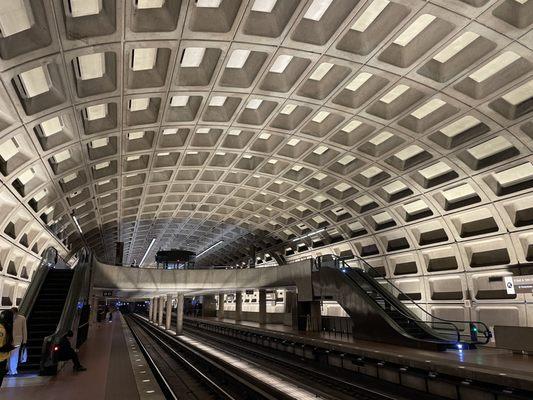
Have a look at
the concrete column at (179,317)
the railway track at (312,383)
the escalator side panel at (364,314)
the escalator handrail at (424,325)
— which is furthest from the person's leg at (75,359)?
the concrete column at (179,317)

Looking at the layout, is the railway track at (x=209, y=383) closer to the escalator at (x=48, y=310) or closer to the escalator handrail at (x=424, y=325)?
the escalator at (x=48, y=310)

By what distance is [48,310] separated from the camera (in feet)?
40.8

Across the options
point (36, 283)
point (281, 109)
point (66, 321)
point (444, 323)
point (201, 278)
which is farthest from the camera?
point (201, 278)

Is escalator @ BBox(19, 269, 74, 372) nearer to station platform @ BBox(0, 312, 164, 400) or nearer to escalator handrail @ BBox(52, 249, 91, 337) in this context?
escalator handrail @ BBox(52, 249, 91, 337)

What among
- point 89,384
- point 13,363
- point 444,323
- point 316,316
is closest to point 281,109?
point 444,323

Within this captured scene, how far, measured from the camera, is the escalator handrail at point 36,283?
464 inches

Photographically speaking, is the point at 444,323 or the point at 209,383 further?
the point at 444,323

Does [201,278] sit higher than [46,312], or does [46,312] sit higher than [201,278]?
[201,278]

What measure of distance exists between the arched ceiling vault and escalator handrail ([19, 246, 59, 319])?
3515 mm

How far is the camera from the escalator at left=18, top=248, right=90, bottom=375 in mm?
9906

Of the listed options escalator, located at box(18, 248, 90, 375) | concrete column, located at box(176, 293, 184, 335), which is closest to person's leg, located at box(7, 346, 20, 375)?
escalator, located at box(18, 248, 90, 375)

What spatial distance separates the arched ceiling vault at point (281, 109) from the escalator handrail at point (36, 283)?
3.51 metres

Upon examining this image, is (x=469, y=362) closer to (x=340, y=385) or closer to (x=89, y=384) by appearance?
(x=340, y=385)

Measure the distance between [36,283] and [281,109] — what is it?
11.7 metres
